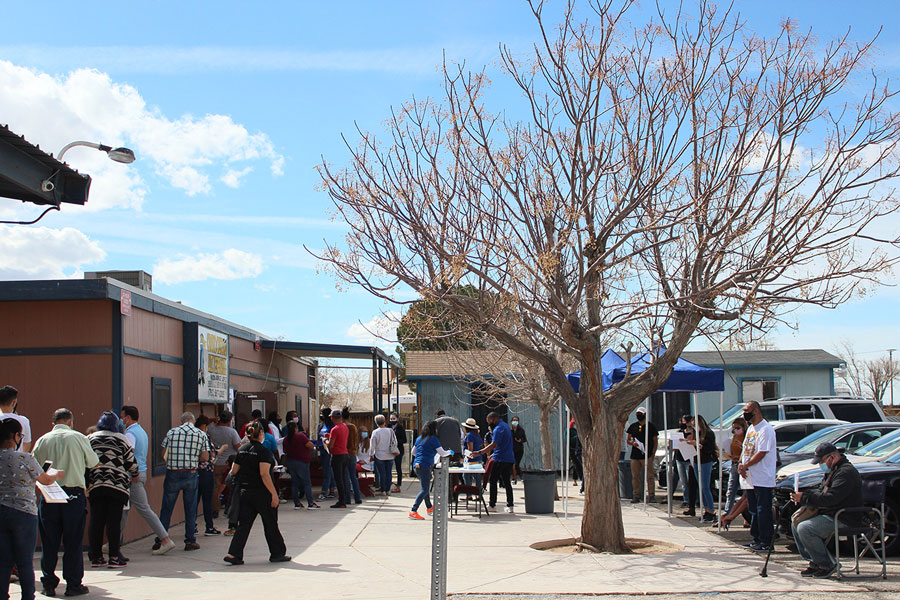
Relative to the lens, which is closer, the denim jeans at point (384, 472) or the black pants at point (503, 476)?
the black pants at point (503, 476)

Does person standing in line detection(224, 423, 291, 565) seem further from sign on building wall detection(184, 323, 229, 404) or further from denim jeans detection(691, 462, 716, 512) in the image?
denim jeans detection(691, 462, 716, 512)

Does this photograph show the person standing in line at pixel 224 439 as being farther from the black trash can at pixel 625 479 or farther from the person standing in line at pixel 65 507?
the black trash can at pixel 625 479

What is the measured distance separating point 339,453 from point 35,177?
31.2 ft

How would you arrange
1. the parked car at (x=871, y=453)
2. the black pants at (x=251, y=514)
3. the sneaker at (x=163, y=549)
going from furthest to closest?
1. the parked car at (x=871, y=453)
2. the sneaker at (x=163, y=549)
3. the black pants at (x=251, y=514)

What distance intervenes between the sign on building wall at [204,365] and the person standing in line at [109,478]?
498cm

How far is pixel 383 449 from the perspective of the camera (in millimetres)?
18484

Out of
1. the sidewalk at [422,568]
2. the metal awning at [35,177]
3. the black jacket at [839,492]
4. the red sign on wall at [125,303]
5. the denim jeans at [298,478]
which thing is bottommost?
the sidewalk at [422,568]

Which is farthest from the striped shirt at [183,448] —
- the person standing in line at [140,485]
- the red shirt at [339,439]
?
the red shirt at [339,439]

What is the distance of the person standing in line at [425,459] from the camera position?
48.4ft

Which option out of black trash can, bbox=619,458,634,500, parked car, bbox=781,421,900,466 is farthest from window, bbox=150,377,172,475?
parked car, bbox=781,421,900,466

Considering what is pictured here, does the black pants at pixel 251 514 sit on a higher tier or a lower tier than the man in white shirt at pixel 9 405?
lower

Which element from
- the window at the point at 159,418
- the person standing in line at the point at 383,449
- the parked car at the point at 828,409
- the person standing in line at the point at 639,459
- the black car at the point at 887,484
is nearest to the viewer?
the black car at the point at 887,484

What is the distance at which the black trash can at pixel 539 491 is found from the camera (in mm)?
15562

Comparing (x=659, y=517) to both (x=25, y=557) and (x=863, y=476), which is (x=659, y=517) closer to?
(x=863, y=476)
